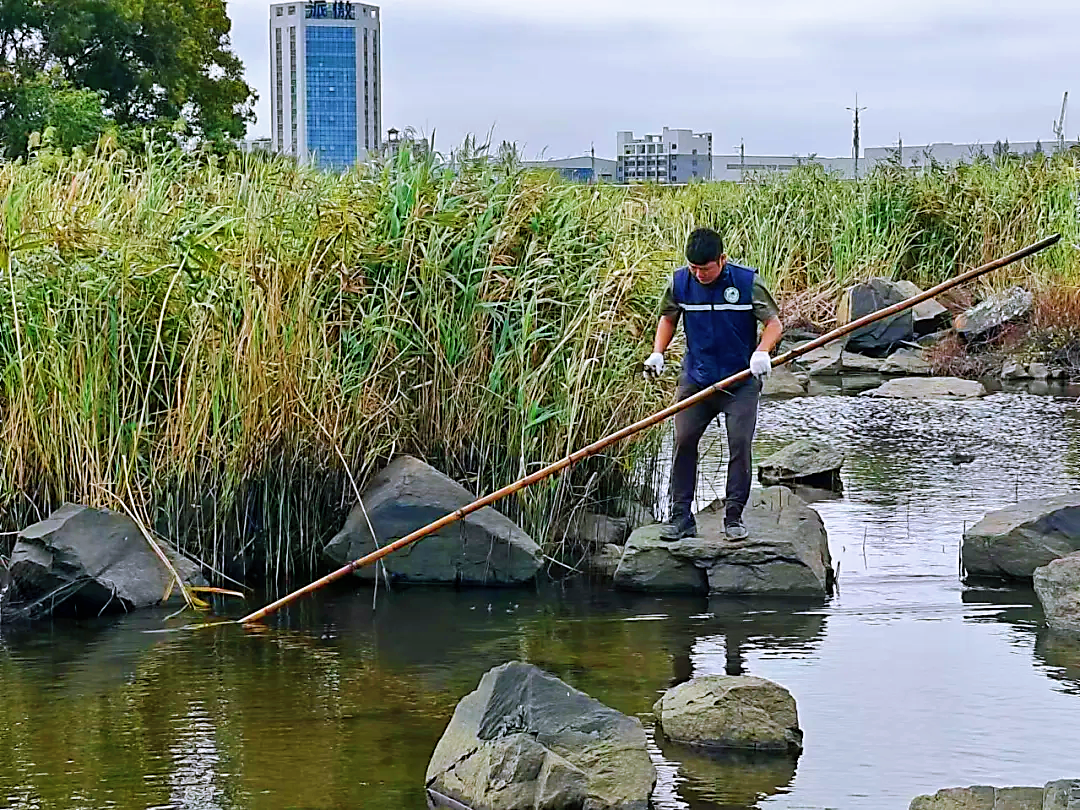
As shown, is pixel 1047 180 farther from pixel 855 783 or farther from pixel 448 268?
pixel 855 783

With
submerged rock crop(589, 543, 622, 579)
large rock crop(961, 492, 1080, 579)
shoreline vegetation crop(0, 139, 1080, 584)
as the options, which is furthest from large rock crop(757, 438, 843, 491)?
large rock crop(961, 492, 1080, 579)

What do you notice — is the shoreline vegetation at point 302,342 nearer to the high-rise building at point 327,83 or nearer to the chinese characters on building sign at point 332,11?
the high-rise building at point 327,83

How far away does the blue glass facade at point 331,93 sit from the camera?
11.0 m

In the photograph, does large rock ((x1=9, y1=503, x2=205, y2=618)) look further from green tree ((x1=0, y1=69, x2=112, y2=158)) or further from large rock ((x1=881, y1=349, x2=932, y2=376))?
green tree ((x1=0, y1=69, x2=112, y2=158))

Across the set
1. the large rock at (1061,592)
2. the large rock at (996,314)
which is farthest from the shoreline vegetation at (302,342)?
the large rock at (996,314)

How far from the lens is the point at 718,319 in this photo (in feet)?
29.3

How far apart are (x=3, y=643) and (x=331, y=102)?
347 inches

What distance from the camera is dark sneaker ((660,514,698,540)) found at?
9234 millimetres

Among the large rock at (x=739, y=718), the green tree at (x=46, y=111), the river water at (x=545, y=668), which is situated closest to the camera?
Result: the river water at (x=545, y=668)

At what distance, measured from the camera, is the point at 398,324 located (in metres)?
9.72

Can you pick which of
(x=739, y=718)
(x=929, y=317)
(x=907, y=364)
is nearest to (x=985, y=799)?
(x=739, y=718)

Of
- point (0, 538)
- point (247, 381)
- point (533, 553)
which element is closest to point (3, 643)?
point (0, 538)

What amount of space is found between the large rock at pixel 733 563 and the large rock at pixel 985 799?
3.72 metres

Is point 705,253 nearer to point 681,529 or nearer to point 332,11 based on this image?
point 681,529
